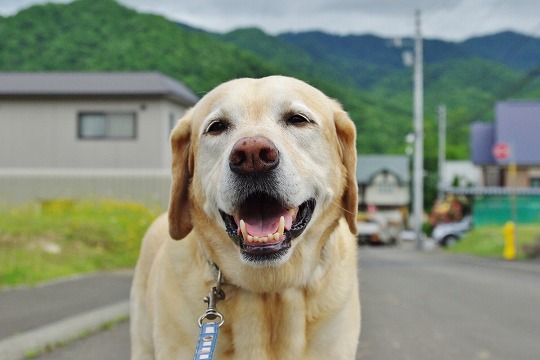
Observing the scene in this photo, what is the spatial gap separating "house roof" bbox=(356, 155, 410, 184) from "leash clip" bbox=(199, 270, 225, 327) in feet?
292

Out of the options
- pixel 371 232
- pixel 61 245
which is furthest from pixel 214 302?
pixel 371 232

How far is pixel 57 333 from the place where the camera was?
7184 millimetres

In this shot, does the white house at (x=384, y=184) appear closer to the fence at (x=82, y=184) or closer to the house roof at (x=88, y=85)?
the house roof at (x=88, y=85)

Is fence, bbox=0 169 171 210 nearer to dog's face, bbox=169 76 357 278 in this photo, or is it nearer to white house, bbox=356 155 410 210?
dog's face, bbox=169 76 357 278

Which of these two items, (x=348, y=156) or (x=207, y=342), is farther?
(x=348, y=156)

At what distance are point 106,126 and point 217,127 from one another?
28389 mm

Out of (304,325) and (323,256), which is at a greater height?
(323,256)

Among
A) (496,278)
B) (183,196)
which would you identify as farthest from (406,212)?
(183,196)

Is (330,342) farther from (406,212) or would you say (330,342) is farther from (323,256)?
(406,212)

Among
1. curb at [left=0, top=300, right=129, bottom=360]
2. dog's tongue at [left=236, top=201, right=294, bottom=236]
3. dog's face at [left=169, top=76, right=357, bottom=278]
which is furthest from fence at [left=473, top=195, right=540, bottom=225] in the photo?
dog's tongue at [left=236, top=201, right=294, bottom=236]

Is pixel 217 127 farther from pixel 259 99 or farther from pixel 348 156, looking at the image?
pixel 348 156

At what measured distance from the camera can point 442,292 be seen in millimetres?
12352

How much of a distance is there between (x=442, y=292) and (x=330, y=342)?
9256 millimetres

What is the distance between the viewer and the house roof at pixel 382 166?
305ft
